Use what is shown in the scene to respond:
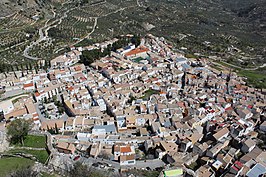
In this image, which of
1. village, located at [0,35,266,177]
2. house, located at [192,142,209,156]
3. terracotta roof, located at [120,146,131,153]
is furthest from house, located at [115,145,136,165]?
house, located at [192,142,209,156]

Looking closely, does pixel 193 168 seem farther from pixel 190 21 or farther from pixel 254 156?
pixel 190 21

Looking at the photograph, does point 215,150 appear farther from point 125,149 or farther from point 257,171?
point 125,149

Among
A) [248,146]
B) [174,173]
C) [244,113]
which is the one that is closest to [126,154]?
[174,173]

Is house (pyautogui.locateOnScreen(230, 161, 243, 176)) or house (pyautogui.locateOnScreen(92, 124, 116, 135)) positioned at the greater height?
house (pyautogui.locateOnScreen(230, 161, 243, 176))

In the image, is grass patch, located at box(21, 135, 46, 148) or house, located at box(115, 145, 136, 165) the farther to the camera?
grass patch, located at box(21, 135, 46, 148)

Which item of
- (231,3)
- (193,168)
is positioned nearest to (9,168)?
(193,168)

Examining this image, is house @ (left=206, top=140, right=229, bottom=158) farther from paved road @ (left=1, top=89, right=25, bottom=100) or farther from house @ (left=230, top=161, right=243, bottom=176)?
paved road @ (left=1, top=89, right=25, bottom=100)

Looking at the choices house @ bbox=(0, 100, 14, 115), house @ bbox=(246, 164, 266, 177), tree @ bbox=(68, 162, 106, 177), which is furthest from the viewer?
house @ bbox=(0, 100, 14, 115)

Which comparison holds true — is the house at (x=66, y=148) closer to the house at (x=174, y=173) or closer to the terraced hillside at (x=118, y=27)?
the house at (x=174, y=173)
